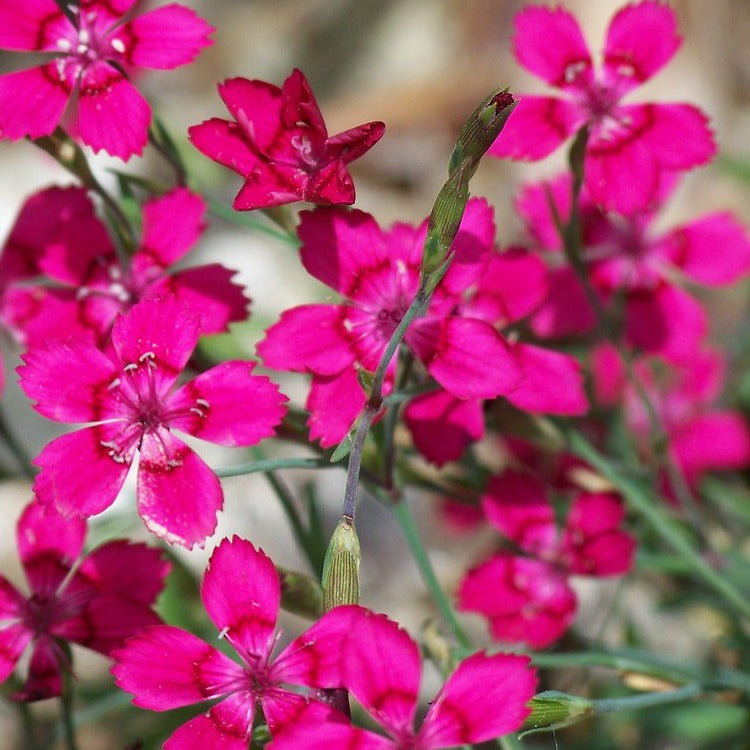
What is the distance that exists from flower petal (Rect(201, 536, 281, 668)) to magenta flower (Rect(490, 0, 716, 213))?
469 mm

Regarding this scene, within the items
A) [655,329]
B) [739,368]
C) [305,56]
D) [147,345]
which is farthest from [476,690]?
[305,56]

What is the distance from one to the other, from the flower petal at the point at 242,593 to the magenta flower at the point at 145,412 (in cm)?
4

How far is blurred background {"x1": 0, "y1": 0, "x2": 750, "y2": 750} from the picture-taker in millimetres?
2199

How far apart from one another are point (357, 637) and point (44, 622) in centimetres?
42


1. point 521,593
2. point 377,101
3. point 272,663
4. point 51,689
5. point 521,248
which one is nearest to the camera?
point 272,663

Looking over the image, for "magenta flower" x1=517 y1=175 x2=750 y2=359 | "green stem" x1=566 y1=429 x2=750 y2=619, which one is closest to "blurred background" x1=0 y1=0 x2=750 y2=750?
"magenta flower" x1=517 y1=175 x2=750 y2=359

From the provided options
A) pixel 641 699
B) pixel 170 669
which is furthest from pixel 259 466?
pixel 641 699

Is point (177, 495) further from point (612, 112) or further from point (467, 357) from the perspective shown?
point (612, 112)

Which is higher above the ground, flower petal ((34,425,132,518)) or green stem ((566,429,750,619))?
green stem ((566,429,750,619))

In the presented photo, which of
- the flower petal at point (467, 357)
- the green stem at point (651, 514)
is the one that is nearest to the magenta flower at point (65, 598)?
the flower petal at point (467, 357)

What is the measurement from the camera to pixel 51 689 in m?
1.04

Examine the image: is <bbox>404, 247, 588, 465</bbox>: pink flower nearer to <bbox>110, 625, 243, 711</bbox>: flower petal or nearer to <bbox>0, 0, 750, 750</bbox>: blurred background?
<bbox>110, 625, 243, 711</bbox>: flower petal

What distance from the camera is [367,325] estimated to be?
3.36 feet

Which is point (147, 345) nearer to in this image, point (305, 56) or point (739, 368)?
point (739, 368)
